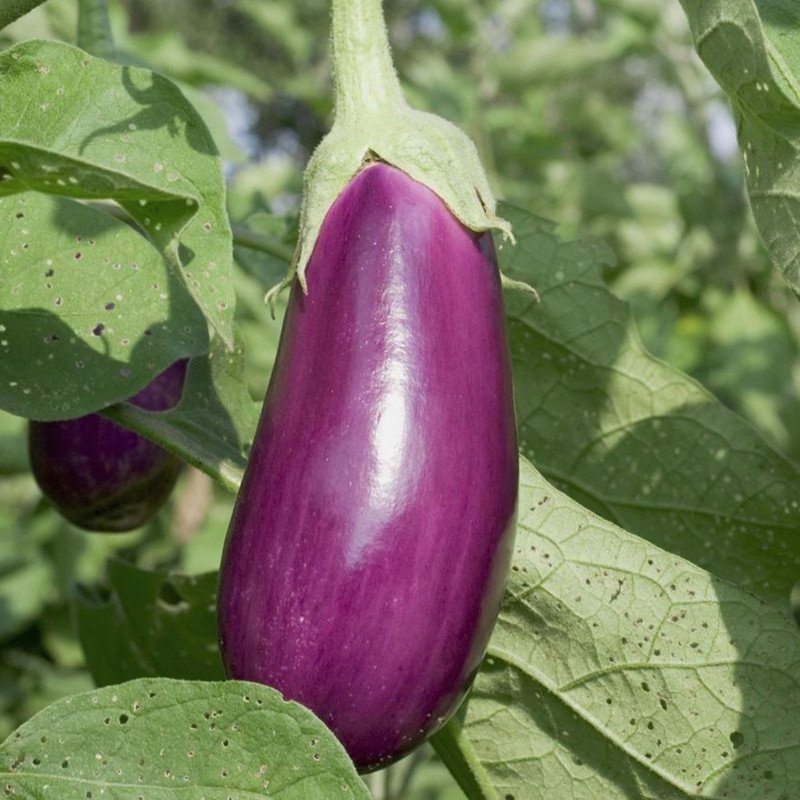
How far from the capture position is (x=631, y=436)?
3.30 feet

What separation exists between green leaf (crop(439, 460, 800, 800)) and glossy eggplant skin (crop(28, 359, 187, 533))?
1.02 ft

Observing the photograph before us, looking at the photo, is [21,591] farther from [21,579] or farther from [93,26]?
[93,26]

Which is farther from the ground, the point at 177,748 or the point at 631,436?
the point at 177,748

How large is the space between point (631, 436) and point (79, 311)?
0.42 metres

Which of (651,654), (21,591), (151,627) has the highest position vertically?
(651,654)

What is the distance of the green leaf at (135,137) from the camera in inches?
23.8

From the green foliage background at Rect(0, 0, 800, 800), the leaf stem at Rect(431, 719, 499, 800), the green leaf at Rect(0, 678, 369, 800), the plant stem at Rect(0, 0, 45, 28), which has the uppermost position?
the plant stem at Rect(0, 0, 45, 28)

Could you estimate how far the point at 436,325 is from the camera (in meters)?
0.59

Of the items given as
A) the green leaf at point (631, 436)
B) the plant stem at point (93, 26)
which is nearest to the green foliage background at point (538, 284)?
the green leaf at point (631, 436)

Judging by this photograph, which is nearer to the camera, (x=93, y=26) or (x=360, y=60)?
(x=360, y=60)

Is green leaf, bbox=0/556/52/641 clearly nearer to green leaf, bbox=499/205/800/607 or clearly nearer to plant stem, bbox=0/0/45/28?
green leaf, bbox=499/205/800/607

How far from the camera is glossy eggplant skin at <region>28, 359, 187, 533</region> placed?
3.06 ft

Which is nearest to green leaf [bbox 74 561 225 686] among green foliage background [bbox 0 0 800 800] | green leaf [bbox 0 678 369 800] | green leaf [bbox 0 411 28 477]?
green foliage background [bbox 0 0 800 800]

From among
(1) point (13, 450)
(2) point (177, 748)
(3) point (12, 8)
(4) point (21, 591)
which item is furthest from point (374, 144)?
(4) point (21, 591)
